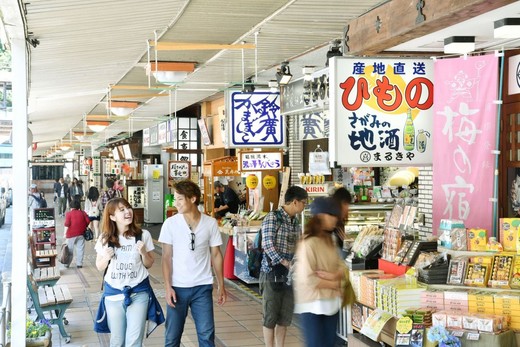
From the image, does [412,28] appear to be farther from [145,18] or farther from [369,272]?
[145,18]

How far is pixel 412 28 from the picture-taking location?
530 cm

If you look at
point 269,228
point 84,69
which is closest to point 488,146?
point 269,228

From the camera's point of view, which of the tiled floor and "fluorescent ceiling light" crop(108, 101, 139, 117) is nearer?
the tiled floor

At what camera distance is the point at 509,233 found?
632 centimetres

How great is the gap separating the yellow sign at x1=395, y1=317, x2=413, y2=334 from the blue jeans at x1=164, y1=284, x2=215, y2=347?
168 cm

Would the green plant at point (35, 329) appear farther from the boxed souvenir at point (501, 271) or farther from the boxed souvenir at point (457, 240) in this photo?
the boxed souvenir at point (501, 271)

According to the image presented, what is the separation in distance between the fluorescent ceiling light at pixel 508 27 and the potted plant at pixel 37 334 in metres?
5.16

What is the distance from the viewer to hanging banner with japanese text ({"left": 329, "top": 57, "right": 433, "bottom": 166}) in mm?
7027

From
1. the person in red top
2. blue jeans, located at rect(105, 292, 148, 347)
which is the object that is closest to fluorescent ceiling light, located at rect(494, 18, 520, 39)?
blue jeans, located at rect(105, 292, 148, 347)

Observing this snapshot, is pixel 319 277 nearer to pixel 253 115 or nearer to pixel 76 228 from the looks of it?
pixel 253 115

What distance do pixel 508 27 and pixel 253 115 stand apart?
6.38 meters

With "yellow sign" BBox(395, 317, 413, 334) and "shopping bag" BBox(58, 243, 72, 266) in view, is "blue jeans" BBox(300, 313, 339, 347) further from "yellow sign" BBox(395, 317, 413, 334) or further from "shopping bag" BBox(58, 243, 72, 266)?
"shopping bag" BBox(58, 243, 72, 266)

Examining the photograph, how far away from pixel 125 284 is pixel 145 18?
11.3 feet

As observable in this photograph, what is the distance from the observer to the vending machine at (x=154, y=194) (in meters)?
27.5
